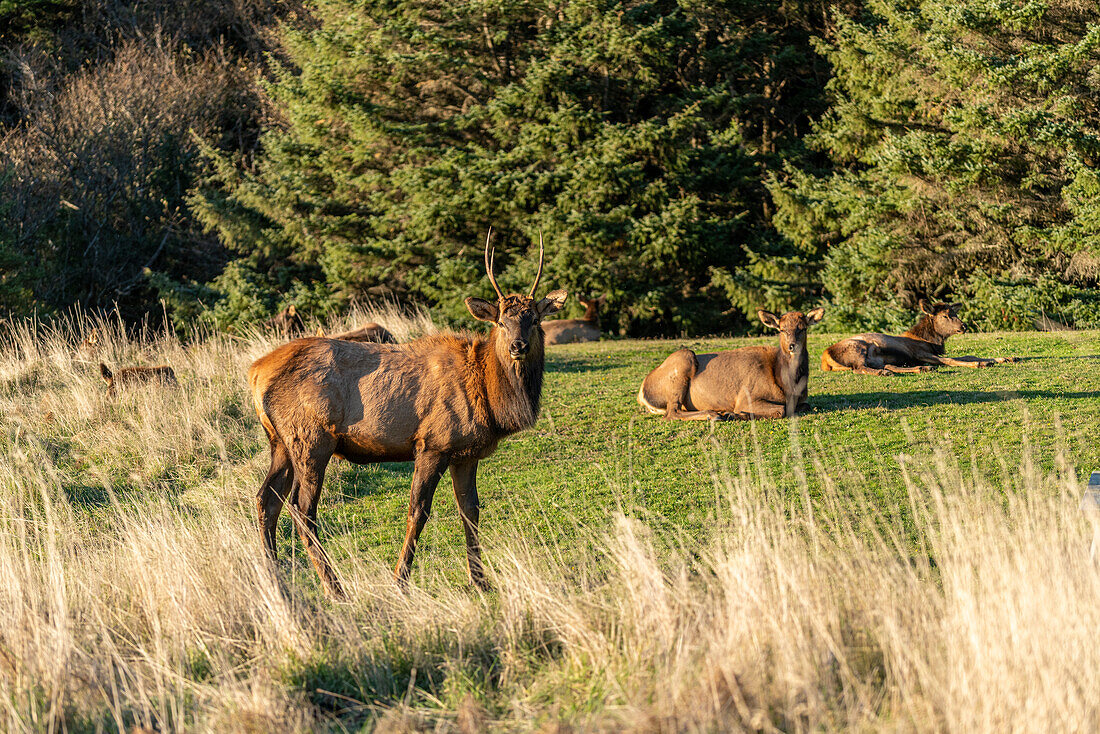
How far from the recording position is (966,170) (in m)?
23.0

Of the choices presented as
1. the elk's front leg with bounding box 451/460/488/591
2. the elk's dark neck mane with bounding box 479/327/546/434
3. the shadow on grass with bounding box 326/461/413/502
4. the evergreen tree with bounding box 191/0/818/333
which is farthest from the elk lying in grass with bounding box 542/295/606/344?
the elk's front leg with bounding box 451/460/488/591

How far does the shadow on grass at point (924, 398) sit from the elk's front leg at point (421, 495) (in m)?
6.41

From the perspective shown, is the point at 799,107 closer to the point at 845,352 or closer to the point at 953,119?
the point at 953,119

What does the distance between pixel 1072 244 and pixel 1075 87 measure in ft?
12.3

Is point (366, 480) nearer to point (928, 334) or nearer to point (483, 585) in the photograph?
point (483, 585)

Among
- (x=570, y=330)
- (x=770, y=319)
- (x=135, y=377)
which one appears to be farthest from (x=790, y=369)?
(x=570, y=330)

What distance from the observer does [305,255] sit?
2884 cm

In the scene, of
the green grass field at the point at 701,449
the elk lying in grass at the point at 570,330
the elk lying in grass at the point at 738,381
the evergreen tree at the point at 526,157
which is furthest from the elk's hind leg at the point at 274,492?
the evergreen tree at the point at 526,157

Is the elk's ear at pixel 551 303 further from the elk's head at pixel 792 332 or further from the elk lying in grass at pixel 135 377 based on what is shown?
the elk lying in grass at pixel 135 377

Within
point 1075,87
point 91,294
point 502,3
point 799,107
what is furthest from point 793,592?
point 91,294

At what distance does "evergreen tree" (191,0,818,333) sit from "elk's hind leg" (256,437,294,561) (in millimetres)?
17267

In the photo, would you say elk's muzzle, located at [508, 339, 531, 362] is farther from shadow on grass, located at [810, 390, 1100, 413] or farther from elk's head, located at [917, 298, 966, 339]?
elk's head, located at [917, 298, 966, 339]

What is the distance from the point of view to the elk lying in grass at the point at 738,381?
12469 mm

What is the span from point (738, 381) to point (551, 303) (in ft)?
17.7
